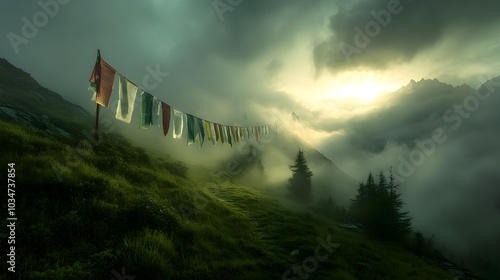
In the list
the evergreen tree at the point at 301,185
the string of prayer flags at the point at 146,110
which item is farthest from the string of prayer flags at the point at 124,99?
the evergreen tree at the point at 301,185

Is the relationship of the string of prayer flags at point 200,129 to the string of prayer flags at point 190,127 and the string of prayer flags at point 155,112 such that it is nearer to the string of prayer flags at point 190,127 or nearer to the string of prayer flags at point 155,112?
the string of prayer flags at point 190,127

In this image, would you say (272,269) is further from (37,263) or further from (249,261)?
(37,263)

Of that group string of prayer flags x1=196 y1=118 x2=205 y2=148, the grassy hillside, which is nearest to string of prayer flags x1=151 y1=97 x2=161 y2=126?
the grassy hillside

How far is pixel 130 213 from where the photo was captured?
30.3 ft

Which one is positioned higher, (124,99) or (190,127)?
(190,127)

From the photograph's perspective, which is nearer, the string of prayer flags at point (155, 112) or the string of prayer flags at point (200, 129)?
the string of prayer flags at point (155, 112)

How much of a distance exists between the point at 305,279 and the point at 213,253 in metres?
4.11

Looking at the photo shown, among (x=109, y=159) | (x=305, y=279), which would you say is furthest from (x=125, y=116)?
(x=305, y=279)

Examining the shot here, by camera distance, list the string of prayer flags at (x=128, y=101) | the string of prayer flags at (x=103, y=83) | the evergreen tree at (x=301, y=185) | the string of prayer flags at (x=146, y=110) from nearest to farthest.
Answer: the string of prayer flags at (x=103, y=83) < the string of prayer flags at (x=128, y=101) < the string of prayer flags at (x=146, y=110) < the evergreen tree at (x=301, y=185)

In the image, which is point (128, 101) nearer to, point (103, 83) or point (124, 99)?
point (124, 99)

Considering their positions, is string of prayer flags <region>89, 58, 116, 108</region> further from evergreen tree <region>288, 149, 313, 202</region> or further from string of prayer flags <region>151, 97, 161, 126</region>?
evergreen tree <region>288, 149, 313, 202</region>

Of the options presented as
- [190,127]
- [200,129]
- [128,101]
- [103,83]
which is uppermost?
[103,83]

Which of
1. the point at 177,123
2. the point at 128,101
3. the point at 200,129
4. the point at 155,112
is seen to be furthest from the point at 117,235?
the point at 200,129

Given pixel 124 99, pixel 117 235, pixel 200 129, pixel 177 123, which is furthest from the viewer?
pixel 200 129
